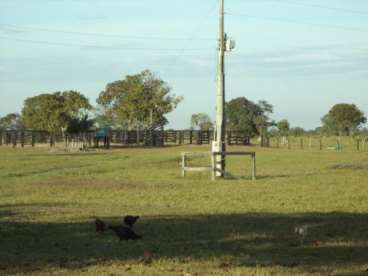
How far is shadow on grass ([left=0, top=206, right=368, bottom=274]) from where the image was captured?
9.84 m

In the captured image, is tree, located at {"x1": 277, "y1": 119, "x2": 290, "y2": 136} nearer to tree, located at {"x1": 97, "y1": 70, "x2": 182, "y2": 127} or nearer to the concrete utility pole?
tree, located at {"x1": 97, "y1": 70, "x2": 182, "y2": 127}

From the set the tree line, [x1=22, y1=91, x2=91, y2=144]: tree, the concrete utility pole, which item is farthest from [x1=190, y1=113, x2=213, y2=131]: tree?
the concrete utility pole

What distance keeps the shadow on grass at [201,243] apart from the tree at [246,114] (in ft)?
332

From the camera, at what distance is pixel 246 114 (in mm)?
121500

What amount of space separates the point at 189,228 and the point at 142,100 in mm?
75931

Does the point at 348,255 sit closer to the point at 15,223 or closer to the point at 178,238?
the point at 178,238

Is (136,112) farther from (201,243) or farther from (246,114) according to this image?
(201,243)

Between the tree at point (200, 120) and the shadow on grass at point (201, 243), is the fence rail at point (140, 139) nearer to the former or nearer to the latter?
the tree at point (200, 120)

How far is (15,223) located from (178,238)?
366 cm

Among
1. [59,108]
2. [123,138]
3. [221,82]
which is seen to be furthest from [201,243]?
[123,138]

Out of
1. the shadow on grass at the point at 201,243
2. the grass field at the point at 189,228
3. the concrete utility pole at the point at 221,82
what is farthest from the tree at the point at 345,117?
the shadow on grass at the point at 201,243

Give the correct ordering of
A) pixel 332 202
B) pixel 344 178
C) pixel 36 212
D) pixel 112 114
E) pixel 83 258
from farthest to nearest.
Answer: pixel 112 114
pixel 344 178
pixel 332 202
pixel 36 212
pixel 83 258

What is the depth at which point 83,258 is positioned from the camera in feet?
33.1

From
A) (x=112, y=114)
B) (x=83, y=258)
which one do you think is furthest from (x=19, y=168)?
(x=112, y=114)
